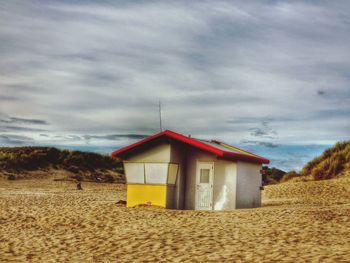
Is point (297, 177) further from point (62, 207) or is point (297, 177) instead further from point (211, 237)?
point (211, 237)

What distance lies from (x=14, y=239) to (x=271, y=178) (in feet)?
146

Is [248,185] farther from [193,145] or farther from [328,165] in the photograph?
[328,165]

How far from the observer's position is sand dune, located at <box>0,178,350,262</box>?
12.0 m

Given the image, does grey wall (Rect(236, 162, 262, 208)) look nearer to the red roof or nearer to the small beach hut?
the small beach hut

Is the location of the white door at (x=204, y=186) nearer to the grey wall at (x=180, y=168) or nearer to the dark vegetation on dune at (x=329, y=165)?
the grey wall at (x=180, y=168)

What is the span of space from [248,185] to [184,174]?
119 inches

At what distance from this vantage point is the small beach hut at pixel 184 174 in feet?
73.0

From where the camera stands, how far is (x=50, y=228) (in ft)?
56.0

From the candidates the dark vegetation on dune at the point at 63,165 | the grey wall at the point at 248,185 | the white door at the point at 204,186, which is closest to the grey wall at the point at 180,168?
the white door at the point at 204,186

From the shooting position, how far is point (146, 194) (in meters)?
22.7

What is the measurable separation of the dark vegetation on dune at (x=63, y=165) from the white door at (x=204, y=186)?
24.8 m

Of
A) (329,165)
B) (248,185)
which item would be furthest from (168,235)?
(329,165)

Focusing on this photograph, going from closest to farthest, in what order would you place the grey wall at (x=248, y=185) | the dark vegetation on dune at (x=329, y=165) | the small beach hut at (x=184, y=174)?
the small beach hut at (x=184, y=174) → the grey wall at (x=248, y=185) → the dark vegetation on dune at (x=329, y=165)

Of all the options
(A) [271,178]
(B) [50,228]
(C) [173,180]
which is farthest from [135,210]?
(A) [271,178]
